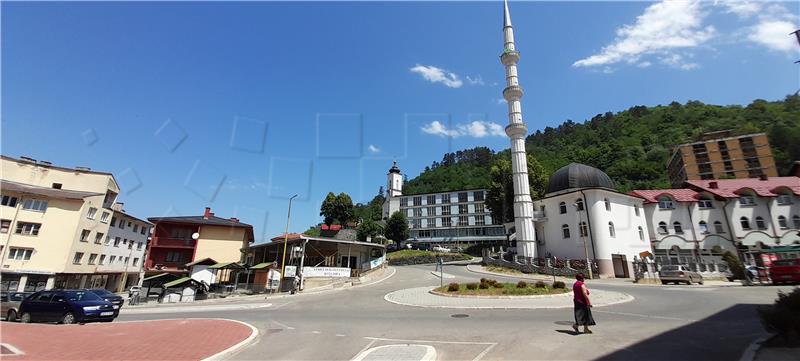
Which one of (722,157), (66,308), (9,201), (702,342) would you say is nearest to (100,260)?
(9,201)

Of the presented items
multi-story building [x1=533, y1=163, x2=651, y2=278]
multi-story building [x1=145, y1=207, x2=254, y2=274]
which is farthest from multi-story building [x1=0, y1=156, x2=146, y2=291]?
multi-story building [x1=533, y1=163, x2=651, y2=278]

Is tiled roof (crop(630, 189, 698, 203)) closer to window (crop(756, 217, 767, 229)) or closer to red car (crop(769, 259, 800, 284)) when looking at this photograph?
window (crop(756, 217, 767, 229))

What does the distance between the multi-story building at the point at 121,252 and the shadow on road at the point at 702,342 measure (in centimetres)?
5173

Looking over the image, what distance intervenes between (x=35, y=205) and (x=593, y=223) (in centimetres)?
5945

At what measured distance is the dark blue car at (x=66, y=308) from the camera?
604 inches

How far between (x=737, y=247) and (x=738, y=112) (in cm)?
6591

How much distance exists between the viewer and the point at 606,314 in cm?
1317

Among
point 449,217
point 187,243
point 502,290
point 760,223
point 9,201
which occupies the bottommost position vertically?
point 502,290

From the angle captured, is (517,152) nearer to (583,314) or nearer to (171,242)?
(583,314)

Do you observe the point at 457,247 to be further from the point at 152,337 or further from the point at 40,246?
the point at 152,337

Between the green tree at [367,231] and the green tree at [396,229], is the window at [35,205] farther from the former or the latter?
the green tree at [396,229]

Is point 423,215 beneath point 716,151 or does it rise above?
beneath

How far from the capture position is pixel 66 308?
1539cm

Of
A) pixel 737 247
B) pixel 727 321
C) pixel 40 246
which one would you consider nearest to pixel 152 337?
pixel 727 321
